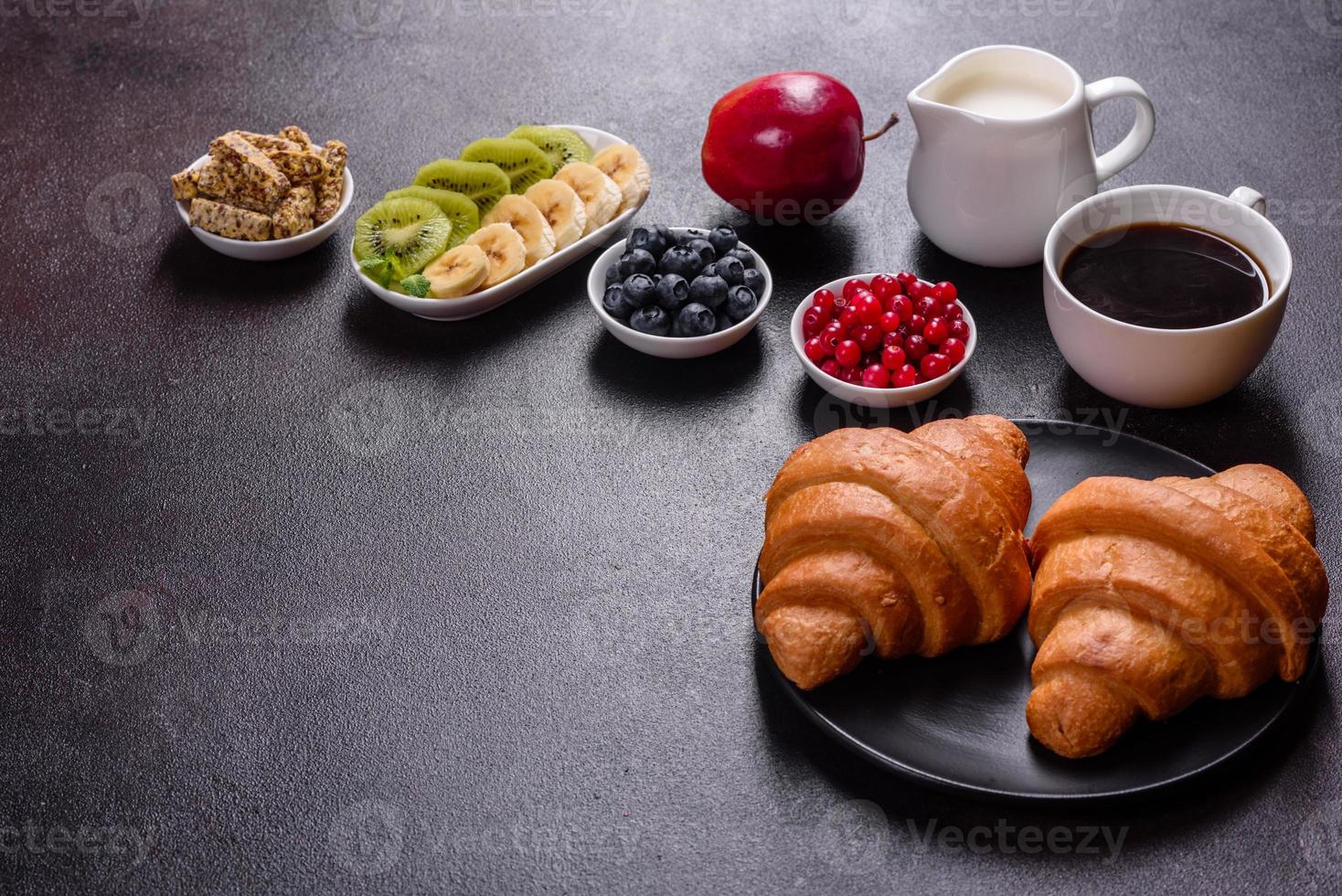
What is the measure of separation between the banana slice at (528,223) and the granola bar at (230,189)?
1.02ft

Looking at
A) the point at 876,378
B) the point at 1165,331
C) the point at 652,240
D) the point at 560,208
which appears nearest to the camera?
the point at 1165,331

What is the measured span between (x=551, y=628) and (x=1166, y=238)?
84 cm

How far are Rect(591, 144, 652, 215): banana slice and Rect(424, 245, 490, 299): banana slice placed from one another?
24 centimetres

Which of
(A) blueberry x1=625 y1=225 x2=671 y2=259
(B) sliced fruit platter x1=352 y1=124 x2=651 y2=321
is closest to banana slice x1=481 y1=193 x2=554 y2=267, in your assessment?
(B) sliced fruit platter x1=352 y1=124 x2=651 y2=321

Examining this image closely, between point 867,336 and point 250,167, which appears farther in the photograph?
point 250,167

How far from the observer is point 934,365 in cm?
145

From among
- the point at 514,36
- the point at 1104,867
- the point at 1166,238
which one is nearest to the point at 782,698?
the point at 1104,867

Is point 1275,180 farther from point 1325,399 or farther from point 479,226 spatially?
point 479,226

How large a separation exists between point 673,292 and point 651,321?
0.15ft

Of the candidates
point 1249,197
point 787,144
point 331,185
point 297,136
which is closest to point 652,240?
point 787,144

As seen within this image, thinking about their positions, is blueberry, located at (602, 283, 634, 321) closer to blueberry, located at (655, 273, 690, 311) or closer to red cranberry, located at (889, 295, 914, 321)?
blueberry, located at (655, 273, 690, 311)

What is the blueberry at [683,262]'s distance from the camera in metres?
1.54

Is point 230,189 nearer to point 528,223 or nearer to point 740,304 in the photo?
point 528,223

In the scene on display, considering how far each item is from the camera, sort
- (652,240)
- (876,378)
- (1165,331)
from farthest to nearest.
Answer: (652,240), (876,378), (1165,331)
